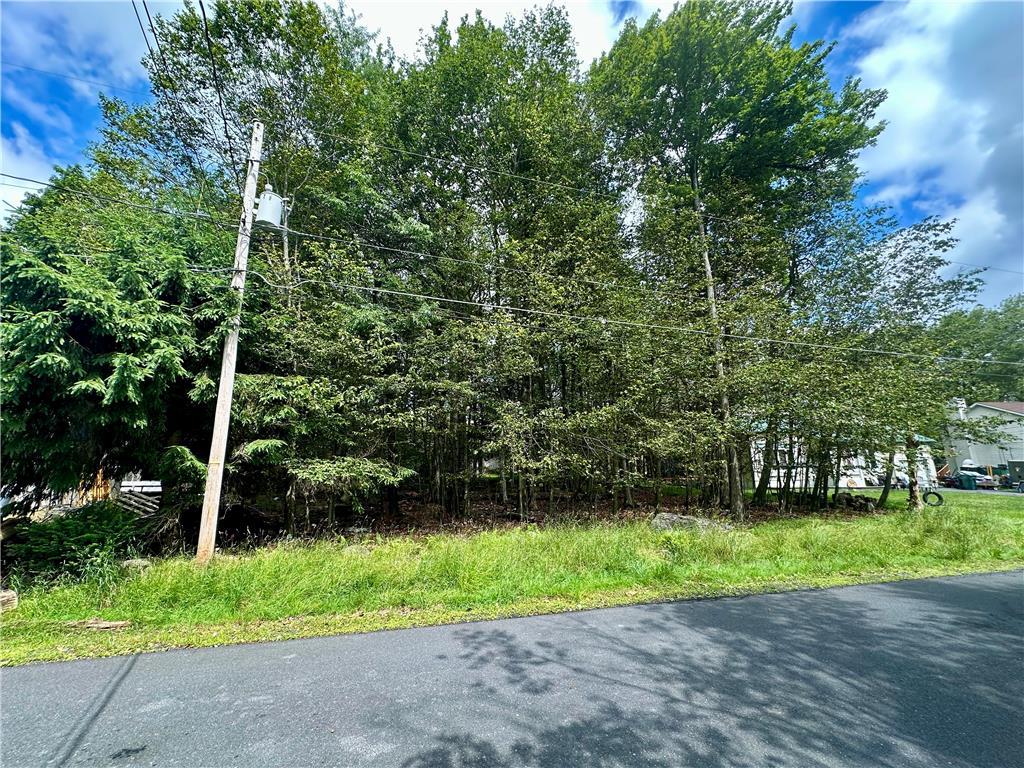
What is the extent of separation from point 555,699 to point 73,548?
5647mm

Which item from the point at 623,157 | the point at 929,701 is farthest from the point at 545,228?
the point at 929,701

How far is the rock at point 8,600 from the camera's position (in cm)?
374

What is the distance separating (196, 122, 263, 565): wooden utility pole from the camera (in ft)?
16.7

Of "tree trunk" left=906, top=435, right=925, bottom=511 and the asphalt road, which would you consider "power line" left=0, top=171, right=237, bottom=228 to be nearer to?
the asphalt road

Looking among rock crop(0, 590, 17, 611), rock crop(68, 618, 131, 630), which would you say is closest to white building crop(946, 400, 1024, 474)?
rock crop(68, 618, 131, 630)

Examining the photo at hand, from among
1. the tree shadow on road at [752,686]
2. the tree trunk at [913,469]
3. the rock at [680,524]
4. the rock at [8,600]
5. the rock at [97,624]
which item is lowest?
the rock at [97,624]

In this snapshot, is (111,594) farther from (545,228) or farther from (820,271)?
(820,271)

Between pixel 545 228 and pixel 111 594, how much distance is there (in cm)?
1001

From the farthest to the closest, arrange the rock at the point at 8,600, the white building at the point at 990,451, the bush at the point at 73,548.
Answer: the white building at the point at 990,451
the bush at the point at 73,548
the rock at the point at 8,600

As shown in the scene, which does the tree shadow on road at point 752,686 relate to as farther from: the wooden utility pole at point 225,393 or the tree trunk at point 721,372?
the tree trunk at point 721,372

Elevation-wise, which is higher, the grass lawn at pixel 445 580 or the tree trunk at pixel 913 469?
the tree trunk at pixel 913 469

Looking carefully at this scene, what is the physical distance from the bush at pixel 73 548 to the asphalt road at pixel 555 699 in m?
2.03

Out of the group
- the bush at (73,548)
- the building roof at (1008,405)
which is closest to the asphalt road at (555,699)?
the bush at (73,548)

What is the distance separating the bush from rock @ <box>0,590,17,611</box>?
48 centimetres
